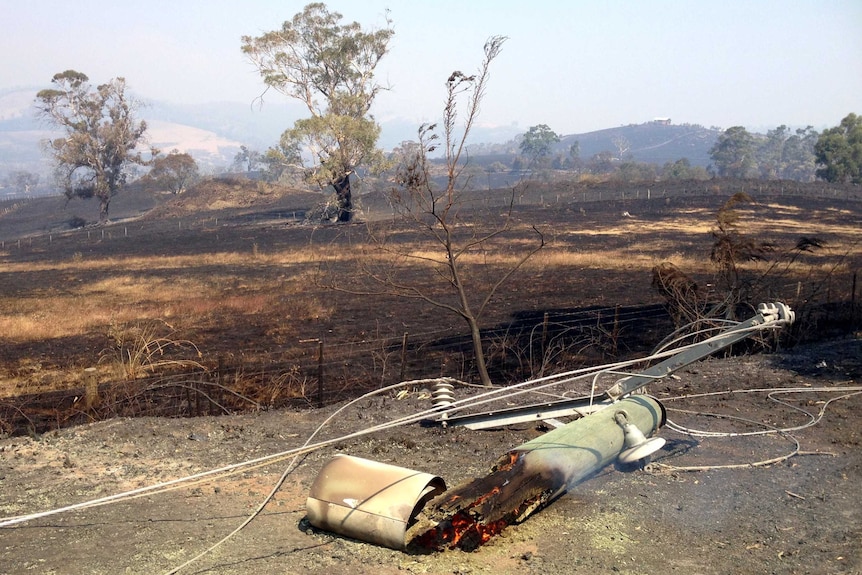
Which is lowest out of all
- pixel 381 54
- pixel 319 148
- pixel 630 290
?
pixel 630 290

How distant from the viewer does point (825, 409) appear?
948 centimetres

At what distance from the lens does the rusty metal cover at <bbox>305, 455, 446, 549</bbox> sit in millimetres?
5676

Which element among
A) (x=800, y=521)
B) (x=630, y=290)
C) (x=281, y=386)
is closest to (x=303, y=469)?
(x=800, y=521)

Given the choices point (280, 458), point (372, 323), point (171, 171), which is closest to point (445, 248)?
point (372, 323)

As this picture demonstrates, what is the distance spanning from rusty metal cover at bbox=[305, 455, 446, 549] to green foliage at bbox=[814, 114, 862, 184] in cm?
8459

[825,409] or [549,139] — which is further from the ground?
[549,139]

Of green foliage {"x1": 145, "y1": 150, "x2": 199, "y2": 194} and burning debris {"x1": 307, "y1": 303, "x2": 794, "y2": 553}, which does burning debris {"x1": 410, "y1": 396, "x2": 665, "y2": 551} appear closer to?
burning debris {"x1": 307, "y1": 303, "x2": 794, "y2": 553}

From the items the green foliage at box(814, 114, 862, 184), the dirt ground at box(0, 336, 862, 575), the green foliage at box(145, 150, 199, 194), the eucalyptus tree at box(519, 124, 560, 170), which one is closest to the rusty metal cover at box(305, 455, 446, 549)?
the dirt ground at box(0, 336, 862, 575)

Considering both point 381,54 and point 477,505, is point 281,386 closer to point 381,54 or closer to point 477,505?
point 477,505

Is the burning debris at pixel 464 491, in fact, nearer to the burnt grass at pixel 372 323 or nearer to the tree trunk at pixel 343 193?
the burnt grass at pixel 372 323

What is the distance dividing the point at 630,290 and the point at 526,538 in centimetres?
2012

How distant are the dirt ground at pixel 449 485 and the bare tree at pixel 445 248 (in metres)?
2.82

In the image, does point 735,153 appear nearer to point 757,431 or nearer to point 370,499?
point 757,431

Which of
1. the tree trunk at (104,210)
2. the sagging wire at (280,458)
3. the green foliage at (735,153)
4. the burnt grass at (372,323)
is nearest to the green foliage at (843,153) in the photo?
the burnt grass at (372,323)
